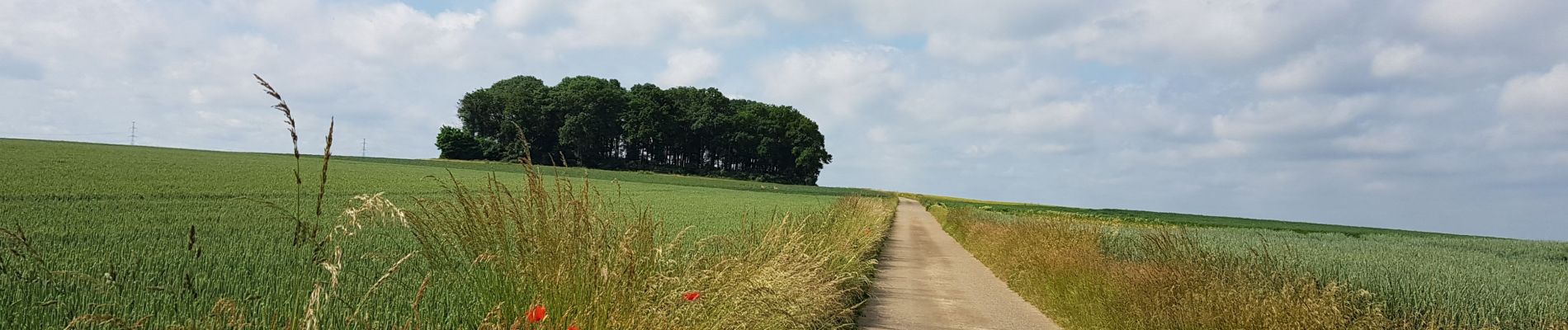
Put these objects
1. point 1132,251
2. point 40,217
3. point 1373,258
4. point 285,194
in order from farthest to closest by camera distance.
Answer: point 285,194 → point 40,217 → point 1132,251 → point 1373,258

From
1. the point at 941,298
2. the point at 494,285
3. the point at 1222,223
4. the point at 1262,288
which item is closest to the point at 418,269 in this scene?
the point at 494,285

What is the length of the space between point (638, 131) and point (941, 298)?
229 feet

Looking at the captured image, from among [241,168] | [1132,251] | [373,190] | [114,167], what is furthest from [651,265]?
[241,168]

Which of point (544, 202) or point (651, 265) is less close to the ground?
point (544, 202)

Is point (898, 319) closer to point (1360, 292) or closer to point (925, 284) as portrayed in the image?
point (925, 284)

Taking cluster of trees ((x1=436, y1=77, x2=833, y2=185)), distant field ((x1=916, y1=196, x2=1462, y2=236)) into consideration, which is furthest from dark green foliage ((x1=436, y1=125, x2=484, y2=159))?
distant field ((x1=916, y1=196, x2=1462, y2=236))

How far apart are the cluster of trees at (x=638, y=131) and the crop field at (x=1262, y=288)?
61429 mm

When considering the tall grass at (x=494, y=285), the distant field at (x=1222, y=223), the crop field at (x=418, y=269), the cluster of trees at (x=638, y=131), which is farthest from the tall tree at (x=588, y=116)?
the tall grass at (x=494, y=285)

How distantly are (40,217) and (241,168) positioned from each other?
2218cm

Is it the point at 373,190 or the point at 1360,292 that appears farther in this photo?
the point at 373,190

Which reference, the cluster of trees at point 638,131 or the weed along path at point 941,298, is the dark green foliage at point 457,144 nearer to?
the cluster of trees at point 638,131

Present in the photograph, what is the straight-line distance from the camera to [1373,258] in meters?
9.92

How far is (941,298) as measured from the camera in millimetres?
10758

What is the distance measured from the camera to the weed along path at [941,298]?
8969 mm
